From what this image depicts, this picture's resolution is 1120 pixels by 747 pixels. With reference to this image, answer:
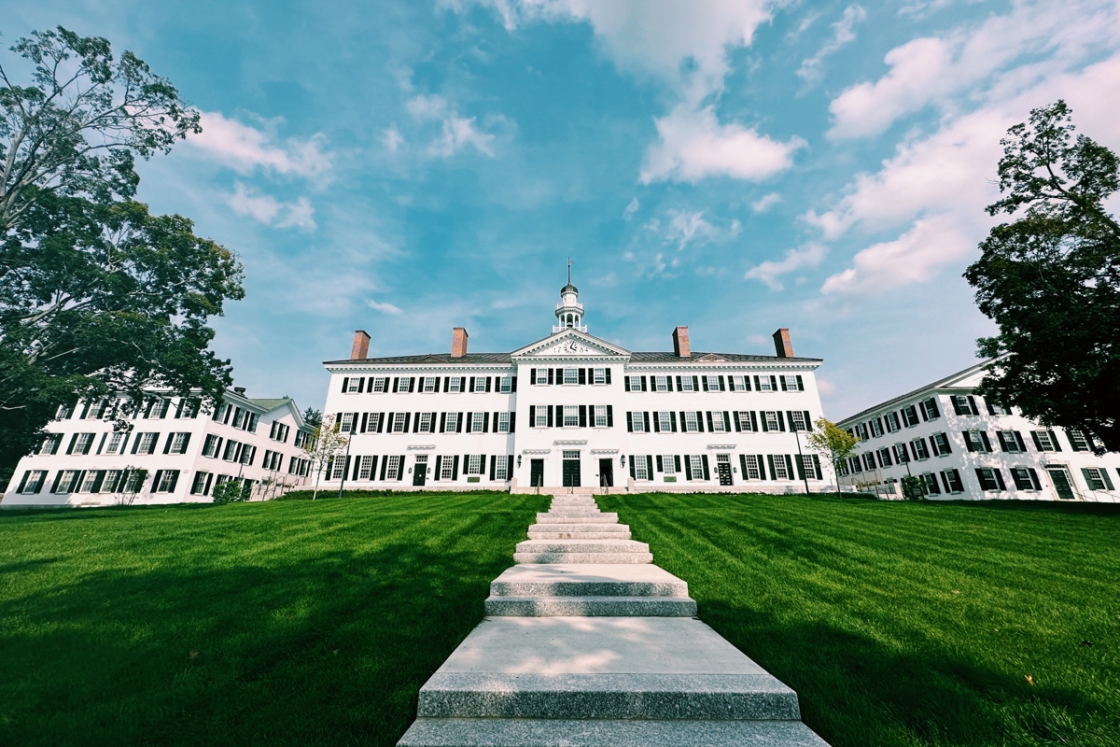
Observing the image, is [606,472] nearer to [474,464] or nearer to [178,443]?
[474,464]

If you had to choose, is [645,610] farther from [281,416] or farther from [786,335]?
[281,416]

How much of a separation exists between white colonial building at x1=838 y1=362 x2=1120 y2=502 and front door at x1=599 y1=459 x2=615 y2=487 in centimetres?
1764

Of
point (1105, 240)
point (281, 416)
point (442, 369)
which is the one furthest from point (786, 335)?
point (281, 416)

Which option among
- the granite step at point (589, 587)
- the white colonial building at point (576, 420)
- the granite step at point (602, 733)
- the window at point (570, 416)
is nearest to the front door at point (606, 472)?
the white colonial building at point (576, 420)

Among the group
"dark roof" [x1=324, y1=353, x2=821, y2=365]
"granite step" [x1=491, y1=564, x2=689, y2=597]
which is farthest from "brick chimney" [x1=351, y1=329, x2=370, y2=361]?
"granite step" [x1=491, y1=564, x2=689, y2=597]

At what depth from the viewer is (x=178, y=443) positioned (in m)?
31.2

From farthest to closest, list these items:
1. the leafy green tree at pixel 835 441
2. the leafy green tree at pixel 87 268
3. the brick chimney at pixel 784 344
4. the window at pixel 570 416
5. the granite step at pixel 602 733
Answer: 1. the brick chimney at pixel 784 344
2. the window at pixel 570 416
3. the leafy green tree at pixel 835 441
4. the leafy green tree at pixel 87 268
5. the granite step at pixel 602 733

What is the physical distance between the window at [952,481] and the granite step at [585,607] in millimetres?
36610

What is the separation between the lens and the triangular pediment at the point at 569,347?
102 ft

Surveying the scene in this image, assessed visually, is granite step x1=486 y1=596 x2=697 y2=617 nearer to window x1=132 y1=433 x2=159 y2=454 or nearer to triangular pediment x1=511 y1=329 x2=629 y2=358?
triangular pediment x1=511 y1=329 x2=629 y2=358

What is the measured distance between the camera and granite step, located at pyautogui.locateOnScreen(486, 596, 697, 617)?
4.68m

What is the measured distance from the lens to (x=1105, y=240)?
1744cm

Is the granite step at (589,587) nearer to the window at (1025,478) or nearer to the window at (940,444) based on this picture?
the window at (940,444)

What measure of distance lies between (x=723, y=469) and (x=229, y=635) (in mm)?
29891
